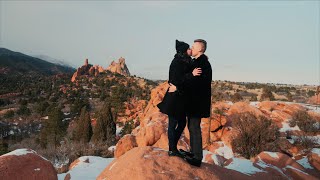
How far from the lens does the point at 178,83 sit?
18.9 ft

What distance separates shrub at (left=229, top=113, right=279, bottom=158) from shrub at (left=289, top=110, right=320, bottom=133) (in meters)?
5.55

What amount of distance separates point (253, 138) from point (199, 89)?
19.5 metres

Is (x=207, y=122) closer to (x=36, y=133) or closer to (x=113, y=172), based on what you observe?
(x=113, y=172)

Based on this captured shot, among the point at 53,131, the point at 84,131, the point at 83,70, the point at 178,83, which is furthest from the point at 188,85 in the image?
the point at 83,70

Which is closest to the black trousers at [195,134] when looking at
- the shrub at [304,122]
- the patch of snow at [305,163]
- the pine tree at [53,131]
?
the patch of snow at [305,163]

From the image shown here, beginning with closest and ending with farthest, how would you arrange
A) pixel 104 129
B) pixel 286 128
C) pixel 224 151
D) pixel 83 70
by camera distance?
1. pixel 224 151
2. pixel 286 128
3. pixel 104 129
4. pixel 83 70

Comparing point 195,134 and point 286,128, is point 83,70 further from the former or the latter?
point 195,134

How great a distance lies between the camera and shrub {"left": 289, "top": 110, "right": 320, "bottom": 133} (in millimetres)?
29422

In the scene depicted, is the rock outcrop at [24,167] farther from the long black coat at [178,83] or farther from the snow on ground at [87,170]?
the long black coat at [178,83]

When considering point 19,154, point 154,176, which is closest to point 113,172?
point 154,176

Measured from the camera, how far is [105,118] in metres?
48.8

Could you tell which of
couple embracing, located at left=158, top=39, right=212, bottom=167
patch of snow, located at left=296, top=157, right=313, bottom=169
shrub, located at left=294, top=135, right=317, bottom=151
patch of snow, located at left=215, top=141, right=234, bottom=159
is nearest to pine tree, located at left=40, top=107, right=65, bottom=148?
patch of snow, located at left=215, top=141, right=234, bottom=159

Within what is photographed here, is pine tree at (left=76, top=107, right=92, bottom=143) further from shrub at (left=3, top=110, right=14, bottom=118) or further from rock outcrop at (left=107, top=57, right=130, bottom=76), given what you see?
rock outcrop at (left=107, top=57, right=130, bottom=76)

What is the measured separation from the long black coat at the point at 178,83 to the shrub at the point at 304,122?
26.9 metres
